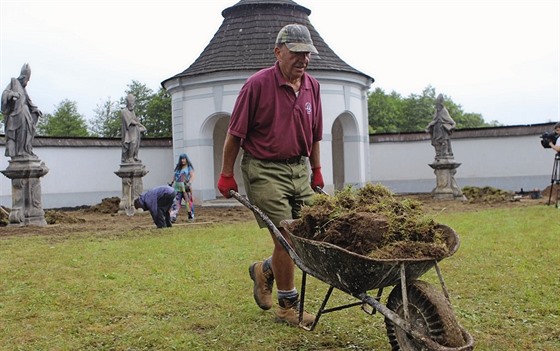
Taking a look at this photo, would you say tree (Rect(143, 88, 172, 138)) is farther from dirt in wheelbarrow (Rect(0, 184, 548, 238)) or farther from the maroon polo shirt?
the maroon polo shirt

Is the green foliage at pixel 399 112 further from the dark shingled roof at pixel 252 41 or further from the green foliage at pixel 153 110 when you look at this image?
the dark shingled roof at pixel 252 41

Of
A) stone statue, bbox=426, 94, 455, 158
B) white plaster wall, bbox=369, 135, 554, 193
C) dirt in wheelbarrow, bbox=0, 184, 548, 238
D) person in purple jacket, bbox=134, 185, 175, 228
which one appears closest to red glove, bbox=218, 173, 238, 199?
dirt in wheelbarrow, bbox=0, 184, 548, 238

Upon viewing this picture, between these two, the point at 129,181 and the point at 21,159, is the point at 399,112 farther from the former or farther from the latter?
the point at 21,159

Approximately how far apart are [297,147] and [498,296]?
2.17m

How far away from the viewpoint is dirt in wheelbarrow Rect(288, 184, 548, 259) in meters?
3.26

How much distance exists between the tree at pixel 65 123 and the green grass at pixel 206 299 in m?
40.4

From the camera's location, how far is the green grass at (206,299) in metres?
4.20

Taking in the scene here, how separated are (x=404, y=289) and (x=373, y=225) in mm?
397

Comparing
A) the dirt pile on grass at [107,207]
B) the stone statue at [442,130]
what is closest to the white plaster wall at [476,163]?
the stone statue at [442,130]

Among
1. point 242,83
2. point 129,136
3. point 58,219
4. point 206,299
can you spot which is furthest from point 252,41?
point 206,299

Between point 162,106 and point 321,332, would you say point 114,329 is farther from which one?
point 162,106

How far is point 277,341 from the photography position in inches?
164

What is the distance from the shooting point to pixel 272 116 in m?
4.57

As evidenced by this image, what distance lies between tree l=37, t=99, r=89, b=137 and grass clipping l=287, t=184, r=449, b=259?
45377mm
